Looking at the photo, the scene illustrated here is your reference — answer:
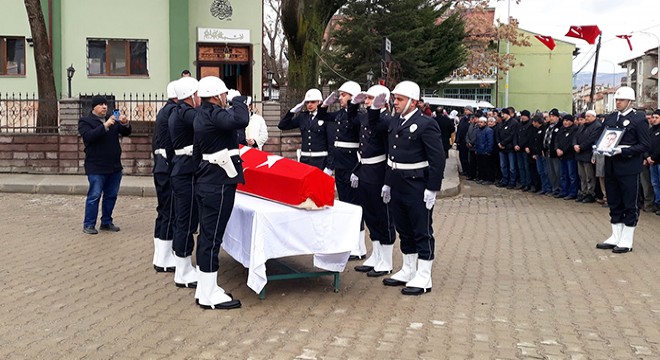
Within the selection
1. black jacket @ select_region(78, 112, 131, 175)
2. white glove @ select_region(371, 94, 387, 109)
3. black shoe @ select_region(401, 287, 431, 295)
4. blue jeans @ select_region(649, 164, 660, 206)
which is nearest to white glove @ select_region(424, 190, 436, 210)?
black shoe @ select_region(401, 287, 431, 295)

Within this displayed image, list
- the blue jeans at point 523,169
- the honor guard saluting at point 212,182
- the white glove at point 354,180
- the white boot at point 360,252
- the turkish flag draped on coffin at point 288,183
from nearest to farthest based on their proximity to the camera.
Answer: the honor guard saluting at point 212,182 < the turkish flag draped on coffin at point 288,183 < the white glove at point 354,180 < the white boot at point 360,252 < the blue jeans at point 523,169

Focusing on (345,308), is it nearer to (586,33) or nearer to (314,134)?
(314,134)

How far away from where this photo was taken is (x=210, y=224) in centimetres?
743

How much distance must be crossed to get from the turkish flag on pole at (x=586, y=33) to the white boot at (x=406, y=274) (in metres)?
24.3

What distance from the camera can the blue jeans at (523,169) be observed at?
18922mm

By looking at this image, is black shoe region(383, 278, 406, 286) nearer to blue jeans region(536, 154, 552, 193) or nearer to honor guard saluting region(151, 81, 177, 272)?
honor guard saluting region(151, 81, 177, 272)

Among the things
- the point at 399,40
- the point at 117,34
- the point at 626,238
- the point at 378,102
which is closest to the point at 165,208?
the point at 378,102

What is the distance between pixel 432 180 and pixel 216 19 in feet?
73.6

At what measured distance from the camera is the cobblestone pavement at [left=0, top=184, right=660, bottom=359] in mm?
6203

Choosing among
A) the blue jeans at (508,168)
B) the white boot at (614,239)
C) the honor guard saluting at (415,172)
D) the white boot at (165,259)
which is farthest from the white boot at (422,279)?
the blue jeans at (508,168)

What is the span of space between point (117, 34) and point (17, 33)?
332 centimetres

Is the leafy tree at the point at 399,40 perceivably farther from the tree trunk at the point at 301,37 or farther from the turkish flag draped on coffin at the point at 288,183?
the turkish flag draped on coffin at the point at 288,183

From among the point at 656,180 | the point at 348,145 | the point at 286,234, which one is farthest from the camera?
the point at 656,180

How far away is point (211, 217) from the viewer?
7.42 metres
